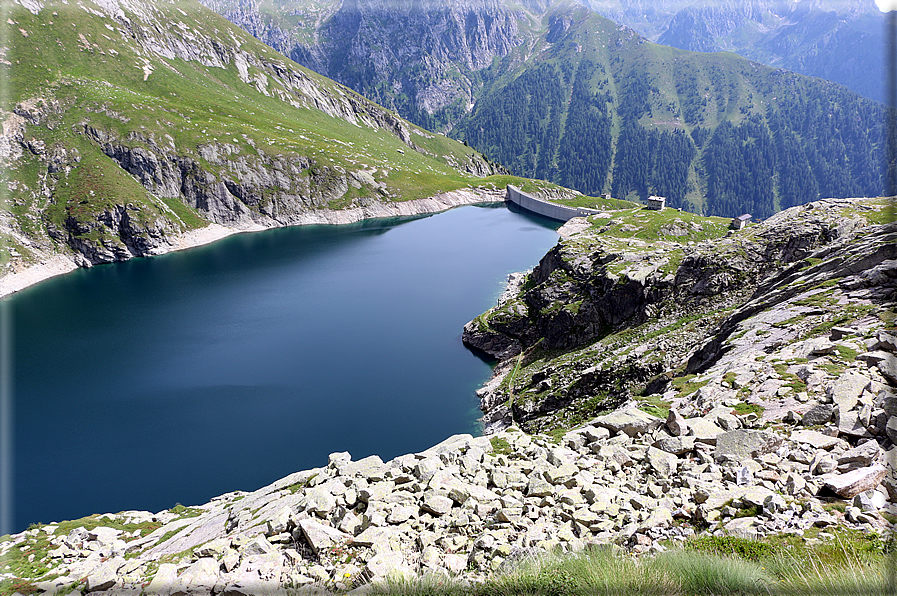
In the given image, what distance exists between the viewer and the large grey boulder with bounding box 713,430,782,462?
38.4 ft

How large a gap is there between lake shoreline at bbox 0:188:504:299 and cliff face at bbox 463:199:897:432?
297ft

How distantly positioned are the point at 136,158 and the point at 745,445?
15714cm

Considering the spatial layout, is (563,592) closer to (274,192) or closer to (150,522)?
(150,522)

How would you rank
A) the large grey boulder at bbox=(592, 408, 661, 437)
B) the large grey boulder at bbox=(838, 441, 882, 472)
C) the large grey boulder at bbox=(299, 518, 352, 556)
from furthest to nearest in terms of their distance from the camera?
1. the large grey boulder at bbox=(592, 408, 661, 437)
2. the large grey boulder at bbox=(299, 518, 352, 556)
3. the large grey boulder at bbox=(838, 441, 882, 472)

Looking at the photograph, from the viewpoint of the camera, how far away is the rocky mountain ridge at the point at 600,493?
972cm

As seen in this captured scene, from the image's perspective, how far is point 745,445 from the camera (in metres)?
11.9

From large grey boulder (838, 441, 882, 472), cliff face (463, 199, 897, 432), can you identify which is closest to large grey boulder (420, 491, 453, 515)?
large grey boulder (838, 441, 882, 472)

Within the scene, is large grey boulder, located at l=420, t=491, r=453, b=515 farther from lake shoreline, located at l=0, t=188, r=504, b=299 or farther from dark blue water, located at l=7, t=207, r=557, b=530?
lake shoreline, located at l=0, t=188, r=504, b=299

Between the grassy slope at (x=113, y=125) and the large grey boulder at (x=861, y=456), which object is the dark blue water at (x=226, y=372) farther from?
the large grey boulder at (x=861, y=456)

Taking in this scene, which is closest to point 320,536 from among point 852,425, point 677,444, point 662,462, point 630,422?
point 662,462

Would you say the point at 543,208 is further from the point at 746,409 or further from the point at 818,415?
the point at 818,415

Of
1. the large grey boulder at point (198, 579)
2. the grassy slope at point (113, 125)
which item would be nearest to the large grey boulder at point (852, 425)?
the large grey boulder at point (198, 579)

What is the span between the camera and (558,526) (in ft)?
34.3

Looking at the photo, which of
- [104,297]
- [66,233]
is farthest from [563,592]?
[66,233]
